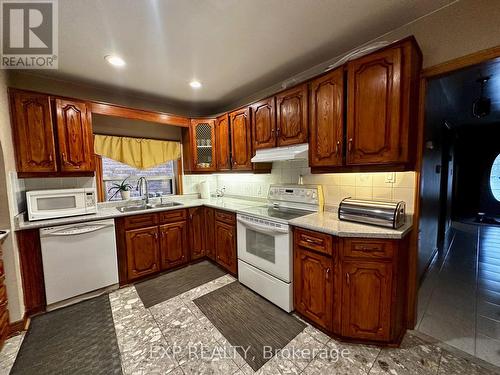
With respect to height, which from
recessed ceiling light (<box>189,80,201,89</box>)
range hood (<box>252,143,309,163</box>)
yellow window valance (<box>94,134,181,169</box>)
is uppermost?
recessed ceiling light (<box>189,80,201,89</box>)

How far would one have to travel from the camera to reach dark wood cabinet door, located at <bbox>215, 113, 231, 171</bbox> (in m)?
3.14

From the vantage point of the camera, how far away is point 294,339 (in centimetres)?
175

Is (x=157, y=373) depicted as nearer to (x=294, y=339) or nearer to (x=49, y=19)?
(x=294, y=339)

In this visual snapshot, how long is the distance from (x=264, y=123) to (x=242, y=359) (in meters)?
2.35

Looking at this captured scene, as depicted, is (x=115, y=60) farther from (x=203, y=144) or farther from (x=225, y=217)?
(x=225, y=217)

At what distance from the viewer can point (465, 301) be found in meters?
2.19

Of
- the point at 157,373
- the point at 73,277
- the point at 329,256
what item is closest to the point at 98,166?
the point at 73,277

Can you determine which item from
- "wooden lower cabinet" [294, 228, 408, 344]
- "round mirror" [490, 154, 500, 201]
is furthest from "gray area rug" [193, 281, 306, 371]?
"round mirror" [490, 154, 500, 201]

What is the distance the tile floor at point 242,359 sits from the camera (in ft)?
4.82

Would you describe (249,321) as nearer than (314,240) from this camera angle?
No

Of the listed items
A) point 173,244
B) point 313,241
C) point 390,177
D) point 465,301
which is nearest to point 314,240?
point 313,241

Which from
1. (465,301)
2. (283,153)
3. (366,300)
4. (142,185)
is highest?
(283,153)

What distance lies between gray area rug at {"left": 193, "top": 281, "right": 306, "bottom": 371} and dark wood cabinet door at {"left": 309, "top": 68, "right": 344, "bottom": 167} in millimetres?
1543

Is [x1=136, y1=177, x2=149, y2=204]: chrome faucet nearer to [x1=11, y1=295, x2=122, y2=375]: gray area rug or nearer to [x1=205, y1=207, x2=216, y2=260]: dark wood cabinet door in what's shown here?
[x1=205, y1=207, x2=216, y2=260]: dark wood cabinet door
